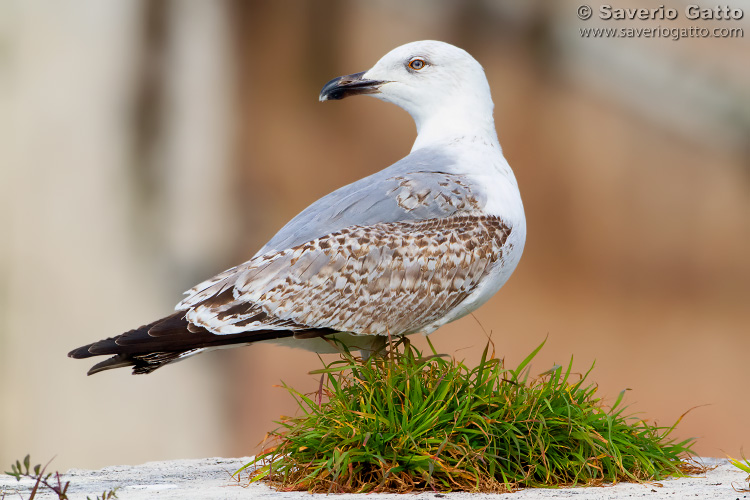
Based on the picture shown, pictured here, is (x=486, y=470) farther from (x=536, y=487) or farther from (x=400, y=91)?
(x=400, y=91)

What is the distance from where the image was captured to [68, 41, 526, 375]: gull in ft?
8.93

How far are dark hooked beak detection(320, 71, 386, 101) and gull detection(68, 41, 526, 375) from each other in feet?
1.28

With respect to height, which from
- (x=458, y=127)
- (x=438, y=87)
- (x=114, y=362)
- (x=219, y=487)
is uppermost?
(x=438, y=87)

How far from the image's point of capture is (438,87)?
3.30m

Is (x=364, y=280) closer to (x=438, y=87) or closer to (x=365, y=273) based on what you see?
(x=365, y=273)

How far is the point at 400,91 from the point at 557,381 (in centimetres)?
117

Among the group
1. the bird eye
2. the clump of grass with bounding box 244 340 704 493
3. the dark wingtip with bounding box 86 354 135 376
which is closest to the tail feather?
the dark wingtip with bounding box 86 354 135 376

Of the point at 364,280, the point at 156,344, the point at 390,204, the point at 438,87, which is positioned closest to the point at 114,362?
the point at 156,344

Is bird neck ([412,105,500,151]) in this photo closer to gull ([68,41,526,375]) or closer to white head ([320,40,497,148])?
white head ([320,40,497,148])

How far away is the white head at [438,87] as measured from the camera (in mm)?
3287

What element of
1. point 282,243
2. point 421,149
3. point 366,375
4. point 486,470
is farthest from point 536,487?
point 421,149

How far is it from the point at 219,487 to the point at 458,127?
4.72 ft

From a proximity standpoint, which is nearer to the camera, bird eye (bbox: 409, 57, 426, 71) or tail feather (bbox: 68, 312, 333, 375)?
tail feather (bbox: 68, 312, 333, 375)

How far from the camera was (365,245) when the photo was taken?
9.37ft
